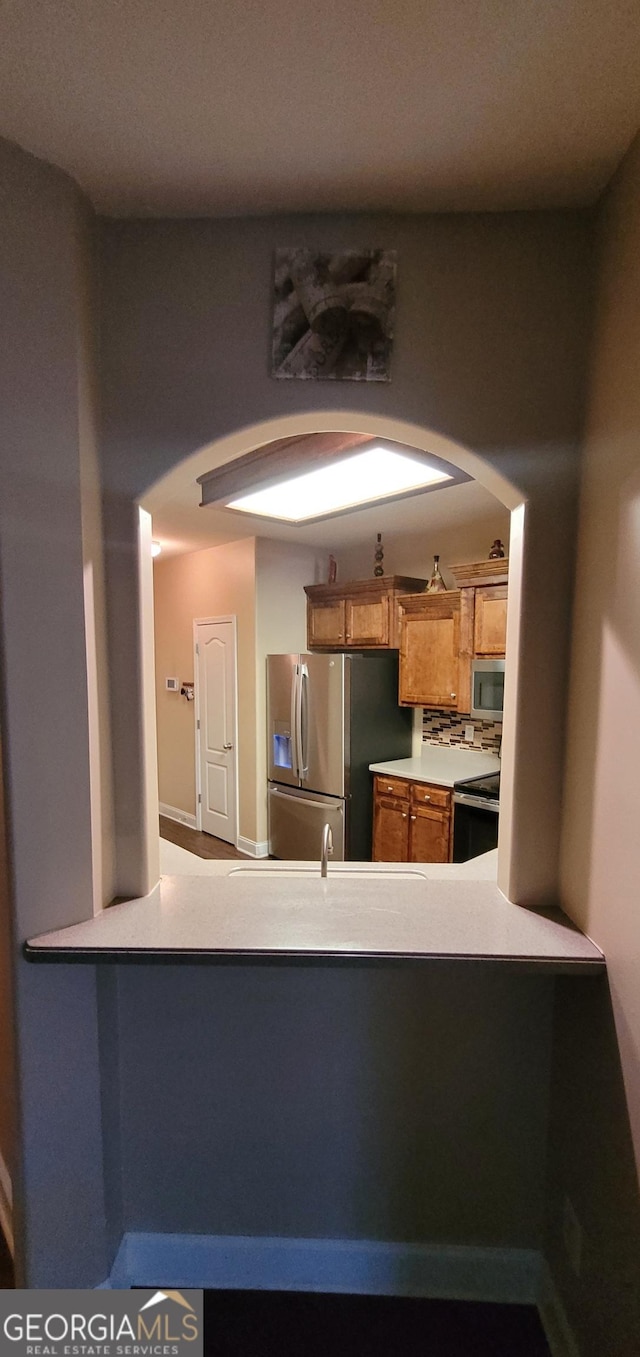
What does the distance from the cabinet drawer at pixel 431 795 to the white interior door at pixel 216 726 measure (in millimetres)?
1767

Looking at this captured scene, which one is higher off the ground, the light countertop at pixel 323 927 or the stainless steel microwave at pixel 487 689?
the stainless steel microwave at pixel 487 689

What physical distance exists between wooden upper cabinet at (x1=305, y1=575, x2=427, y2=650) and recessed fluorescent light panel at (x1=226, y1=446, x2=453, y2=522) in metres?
1.03

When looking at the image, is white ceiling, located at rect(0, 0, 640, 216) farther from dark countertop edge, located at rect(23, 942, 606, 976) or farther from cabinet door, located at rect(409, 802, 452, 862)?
cabinet door, located at rect(409, 802, 452, 862)

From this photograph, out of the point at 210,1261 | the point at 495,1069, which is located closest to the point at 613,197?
the point at 495,1069

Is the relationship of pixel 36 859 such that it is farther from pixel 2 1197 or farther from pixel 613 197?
pixel 613 197

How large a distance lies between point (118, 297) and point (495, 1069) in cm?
209

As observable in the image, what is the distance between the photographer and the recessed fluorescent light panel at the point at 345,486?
179 centimetres

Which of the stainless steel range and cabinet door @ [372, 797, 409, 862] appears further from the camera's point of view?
cabinet door @ [372, 797, 409, 862]

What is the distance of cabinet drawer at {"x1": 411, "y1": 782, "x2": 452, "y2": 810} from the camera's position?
2.93 meters

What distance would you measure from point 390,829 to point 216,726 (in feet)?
6.39

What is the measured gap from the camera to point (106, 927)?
3.35ft

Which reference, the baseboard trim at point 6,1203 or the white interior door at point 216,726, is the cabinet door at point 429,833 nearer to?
the white interior door at point 216,726

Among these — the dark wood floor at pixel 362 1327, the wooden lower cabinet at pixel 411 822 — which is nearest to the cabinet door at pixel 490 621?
the wooden lower cabinet at pixel 411 822

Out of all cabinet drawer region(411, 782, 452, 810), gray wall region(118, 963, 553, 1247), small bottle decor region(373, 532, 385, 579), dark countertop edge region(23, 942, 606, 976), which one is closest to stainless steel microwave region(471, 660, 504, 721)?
cabinet drawer region(411, 782, 452, 810)
